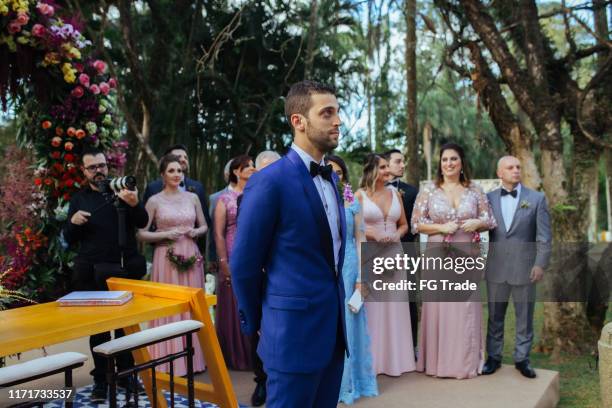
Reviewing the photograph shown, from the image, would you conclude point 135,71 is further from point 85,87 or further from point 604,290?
point 604,290

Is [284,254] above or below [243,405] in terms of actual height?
above

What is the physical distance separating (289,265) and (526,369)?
3513mm

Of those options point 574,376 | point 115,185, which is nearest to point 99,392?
point 115,185

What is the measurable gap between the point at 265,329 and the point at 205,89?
9.25 metres

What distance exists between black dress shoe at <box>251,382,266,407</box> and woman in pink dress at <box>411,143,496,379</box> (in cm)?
161

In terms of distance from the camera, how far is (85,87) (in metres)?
5.31

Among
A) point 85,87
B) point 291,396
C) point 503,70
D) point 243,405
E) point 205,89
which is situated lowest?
point 243,405

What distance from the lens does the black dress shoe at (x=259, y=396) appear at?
14.7 feet

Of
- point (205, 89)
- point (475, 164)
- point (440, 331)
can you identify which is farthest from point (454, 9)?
point (475, 164)

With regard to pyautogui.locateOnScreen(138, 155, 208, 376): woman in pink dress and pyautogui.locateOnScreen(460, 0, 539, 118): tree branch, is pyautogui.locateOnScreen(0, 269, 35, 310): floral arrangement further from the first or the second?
pyautogui.locateOnScreen(460, 0, 539, 118): tree branch

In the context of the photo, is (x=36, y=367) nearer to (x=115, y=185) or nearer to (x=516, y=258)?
(x=115, y=185)

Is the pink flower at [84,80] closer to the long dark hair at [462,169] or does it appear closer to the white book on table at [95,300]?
the white book on table at [95,300]

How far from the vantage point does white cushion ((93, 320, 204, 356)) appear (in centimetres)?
306

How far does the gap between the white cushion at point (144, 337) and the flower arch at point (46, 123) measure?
81.9 inches
